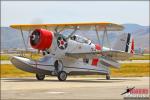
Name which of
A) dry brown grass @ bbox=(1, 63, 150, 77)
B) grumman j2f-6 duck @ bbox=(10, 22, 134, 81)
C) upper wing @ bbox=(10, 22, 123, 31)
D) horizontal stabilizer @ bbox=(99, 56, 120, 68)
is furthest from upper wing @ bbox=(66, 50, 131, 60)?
dry brown grass @ bbox=(1, 63, 150, 77)

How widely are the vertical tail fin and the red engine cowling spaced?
6.91 m

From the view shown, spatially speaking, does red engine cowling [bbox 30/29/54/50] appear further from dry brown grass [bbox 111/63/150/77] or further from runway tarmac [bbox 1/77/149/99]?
dry brown grass [bbox 111/63/150/77]

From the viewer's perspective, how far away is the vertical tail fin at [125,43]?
114ft

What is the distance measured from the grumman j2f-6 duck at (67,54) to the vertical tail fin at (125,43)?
1008 millimetres

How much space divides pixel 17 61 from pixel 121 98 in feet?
45.9

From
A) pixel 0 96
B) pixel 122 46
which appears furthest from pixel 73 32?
pixel 0 96

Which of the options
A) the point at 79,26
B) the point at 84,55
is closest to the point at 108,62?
the point at 84,55

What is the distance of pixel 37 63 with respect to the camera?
98.4 ft

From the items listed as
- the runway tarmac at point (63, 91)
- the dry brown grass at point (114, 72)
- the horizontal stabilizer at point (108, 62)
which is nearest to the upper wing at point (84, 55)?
the horizontal stabilizer at point (108, 62)

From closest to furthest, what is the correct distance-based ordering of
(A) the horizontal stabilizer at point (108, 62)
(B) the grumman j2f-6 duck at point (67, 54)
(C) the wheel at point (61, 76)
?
(C) the wheel at point (61, 76)
(B) the grumman j2f-6 duck at point (67, 54)
(A) the horizontal stabilizer at point (108, 62)

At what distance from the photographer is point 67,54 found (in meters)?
31.1

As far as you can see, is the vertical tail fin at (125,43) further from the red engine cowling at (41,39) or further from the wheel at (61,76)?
the red engine cowling at (41,39)

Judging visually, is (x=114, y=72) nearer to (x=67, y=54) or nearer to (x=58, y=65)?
(x=67, y=54)

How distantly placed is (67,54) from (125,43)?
5629 millimetres
